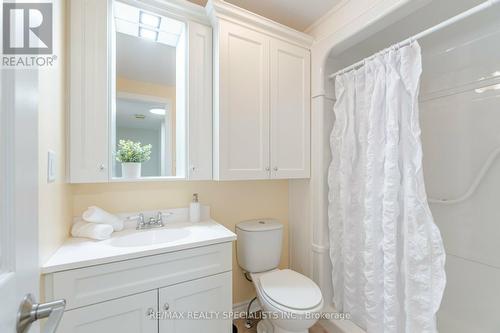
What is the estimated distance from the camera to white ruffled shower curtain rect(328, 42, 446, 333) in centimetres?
112

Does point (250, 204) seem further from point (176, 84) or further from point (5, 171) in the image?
point (5, 171)

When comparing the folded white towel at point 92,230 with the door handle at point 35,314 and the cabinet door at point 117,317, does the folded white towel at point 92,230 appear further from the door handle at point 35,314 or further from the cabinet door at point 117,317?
the door handle at point 35,314

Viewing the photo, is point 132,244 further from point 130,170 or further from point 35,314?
point 35,314

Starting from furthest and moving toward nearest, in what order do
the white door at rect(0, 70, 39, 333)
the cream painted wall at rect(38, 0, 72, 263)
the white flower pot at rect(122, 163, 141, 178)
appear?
1. the white flower pot at rect(122, 163, 141, 178)
2. the cream painted wall at rect(38, 0, 72, 263)
3. the white door at rect(0, 70, 39, 333)

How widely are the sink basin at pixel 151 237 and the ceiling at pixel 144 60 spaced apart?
96cm

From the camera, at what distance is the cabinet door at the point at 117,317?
36.1 inches

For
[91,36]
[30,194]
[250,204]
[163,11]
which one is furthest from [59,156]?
[250,204]

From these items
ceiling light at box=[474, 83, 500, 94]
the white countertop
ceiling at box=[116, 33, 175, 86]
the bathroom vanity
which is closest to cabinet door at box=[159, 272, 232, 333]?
the bathroom vanity

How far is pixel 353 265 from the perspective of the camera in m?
1.48

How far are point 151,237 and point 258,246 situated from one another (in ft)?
2.37

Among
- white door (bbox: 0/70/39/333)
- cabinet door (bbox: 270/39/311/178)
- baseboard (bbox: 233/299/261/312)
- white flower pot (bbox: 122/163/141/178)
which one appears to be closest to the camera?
white door (bbox: 0/70/39/333)

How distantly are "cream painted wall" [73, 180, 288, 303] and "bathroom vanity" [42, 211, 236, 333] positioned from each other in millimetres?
220

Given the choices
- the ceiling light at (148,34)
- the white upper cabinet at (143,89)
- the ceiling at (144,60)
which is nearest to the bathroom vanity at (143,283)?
the white upper cabinet at (143,89)

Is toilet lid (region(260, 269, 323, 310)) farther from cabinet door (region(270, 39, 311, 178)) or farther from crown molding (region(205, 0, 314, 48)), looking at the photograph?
crown molding (region(205, 0, 314, 48))
